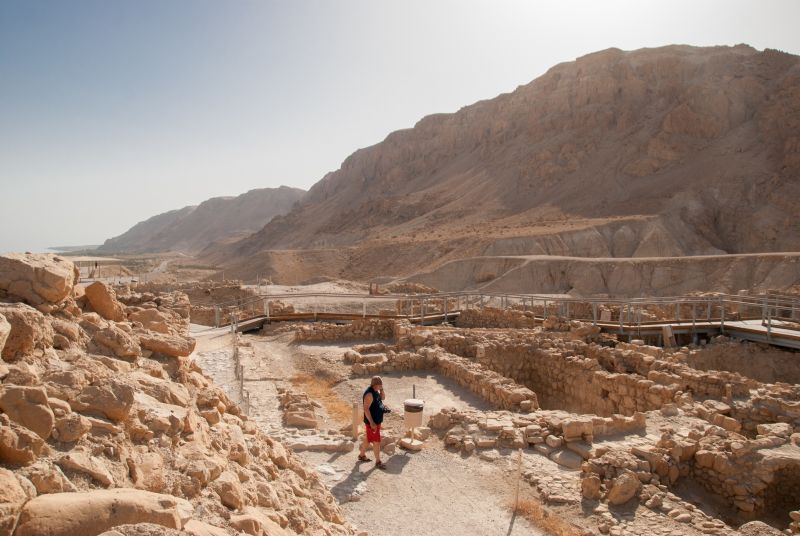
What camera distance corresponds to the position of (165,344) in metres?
5.92

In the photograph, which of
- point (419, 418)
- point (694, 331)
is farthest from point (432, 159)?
point (419, 418)

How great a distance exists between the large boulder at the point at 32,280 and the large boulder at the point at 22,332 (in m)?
0.43

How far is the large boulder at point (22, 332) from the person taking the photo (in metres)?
3.76

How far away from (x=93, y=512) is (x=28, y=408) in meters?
0.85

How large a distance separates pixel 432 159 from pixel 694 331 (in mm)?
75444

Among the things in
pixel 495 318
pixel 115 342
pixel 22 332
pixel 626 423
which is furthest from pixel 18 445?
pixel 495 318

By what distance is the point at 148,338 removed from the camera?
5855mm

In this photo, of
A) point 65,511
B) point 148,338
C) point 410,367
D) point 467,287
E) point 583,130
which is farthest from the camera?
point 583,130

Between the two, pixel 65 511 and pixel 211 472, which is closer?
pixel 65 511

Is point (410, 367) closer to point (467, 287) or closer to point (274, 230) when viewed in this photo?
point (467, 287)

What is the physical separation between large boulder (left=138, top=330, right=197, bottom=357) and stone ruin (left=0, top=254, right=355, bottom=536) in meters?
0.02

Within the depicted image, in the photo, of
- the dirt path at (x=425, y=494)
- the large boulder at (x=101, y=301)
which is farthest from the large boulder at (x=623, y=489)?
the large boulder at (x=101, y=301)

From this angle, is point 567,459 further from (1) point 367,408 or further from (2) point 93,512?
(2) point 93,512

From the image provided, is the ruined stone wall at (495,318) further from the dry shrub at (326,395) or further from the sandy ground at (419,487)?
the dry shrub at (326,395)
